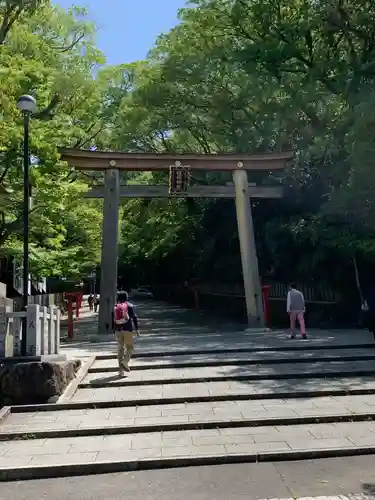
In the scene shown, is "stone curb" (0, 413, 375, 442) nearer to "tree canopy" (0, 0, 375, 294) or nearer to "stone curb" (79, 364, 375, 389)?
"stone curb" (79, 364, 375, 389)

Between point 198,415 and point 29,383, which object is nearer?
point 198,415

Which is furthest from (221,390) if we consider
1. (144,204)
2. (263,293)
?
(144,204)

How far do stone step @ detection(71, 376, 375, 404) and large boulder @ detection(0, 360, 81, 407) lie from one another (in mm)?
471

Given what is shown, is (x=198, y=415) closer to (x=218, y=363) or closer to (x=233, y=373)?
(x=233, y=373)

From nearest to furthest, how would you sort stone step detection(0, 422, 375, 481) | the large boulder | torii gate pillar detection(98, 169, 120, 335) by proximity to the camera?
stone step detection(0, 422, 375, 481), the large boulder, torii gate pillar detection(98, 169, 120, 335)

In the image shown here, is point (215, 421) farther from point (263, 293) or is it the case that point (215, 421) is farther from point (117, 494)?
point (263, 293)

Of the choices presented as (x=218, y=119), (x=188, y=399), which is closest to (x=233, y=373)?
(x=188, y=399)

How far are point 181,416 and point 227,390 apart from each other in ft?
5.13

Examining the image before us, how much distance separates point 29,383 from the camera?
8.41 meters

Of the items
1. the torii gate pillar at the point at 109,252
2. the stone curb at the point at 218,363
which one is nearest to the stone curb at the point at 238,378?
the stone curb at the point at 218,363

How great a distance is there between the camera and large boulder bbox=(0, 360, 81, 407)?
27.5 ft

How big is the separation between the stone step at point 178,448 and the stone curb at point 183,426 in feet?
0.34

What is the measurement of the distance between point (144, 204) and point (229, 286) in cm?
643

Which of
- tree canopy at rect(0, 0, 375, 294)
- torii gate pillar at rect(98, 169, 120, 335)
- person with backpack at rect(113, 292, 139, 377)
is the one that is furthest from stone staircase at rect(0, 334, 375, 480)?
torii gate pillar at rect(98, 169, 120, 335)
